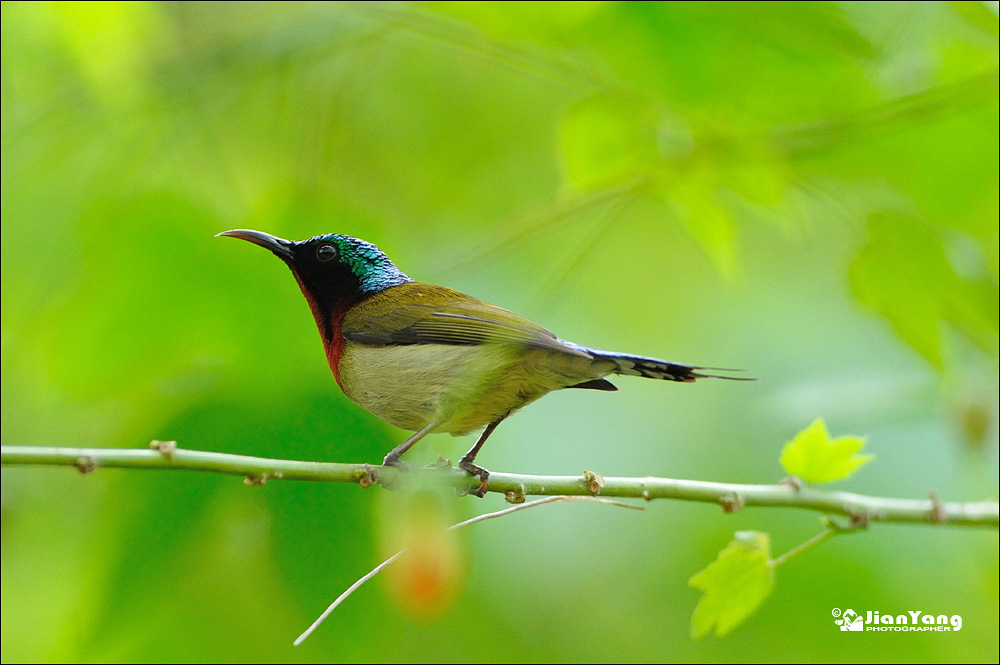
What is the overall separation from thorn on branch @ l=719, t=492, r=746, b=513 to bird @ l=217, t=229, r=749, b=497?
0.30 metres

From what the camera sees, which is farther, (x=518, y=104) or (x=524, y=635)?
(x=518, y=104)

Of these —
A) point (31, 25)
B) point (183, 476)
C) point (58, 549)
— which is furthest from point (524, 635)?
point (31, 25)

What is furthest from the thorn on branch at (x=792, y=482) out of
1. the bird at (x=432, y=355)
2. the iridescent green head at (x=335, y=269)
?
the iridescent green head at (x=335, y=269)

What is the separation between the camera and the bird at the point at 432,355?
220 centimetres

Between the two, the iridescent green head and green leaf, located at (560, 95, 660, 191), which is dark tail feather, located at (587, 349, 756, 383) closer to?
the iridescent green head

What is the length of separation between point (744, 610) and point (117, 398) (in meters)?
2.53

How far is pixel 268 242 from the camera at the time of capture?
2271 millimetres

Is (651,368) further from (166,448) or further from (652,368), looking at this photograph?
(166,448)

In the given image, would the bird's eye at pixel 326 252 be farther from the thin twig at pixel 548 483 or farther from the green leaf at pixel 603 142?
the green leaf at pixel 603 142

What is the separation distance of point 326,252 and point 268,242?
28 cm

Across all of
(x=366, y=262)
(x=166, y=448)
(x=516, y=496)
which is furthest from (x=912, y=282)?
(x=166, y=448)

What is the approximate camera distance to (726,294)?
6250mm

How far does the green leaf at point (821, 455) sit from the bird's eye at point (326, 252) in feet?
4.37

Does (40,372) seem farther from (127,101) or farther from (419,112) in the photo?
(419,112)
